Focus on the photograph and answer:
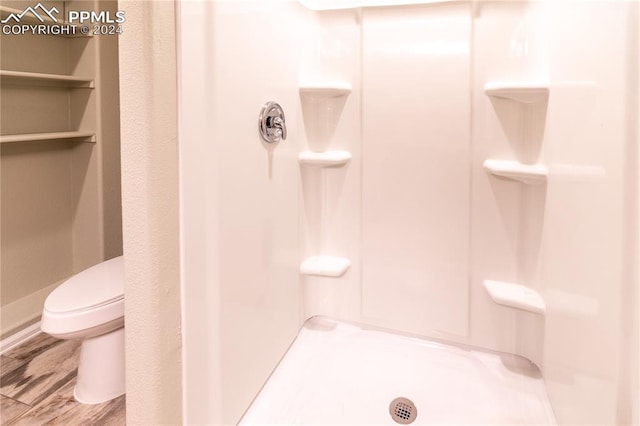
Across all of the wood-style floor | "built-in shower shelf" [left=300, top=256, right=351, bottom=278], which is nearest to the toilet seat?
the wood-style floor

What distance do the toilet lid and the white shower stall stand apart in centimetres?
86

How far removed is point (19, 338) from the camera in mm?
2219

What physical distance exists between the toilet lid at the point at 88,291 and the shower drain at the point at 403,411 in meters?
1.28

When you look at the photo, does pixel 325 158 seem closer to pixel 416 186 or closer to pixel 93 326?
pixel 416 186

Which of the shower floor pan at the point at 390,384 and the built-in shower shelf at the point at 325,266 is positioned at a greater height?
the built-in shower shelf at the point at 325,266

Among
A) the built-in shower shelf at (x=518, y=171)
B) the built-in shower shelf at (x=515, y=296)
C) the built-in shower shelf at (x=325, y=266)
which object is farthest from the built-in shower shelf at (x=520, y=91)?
the built-in shower shelf at (x=325, y=266)

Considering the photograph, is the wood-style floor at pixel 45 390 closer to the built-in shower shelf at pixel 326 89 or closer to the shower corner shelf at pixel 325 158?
the shower corner shelf at pixel 325 158

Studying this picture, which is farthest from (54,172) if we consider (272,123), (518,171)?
(518,171)

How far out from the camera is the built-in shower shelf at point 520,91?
1.27 meters

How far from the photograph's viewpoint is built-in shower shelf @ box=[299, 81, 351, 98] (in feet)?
5.07

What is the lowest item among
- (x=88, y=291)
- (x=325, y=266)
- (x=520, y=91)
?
(x=88, y=291)

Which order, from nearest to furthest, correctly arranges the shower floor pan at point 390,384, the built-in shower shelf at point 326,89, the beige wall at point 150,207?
the beige wall at point 150,207, the shower floor pan at point 390,384, the built-in shower shelf at point 326,89

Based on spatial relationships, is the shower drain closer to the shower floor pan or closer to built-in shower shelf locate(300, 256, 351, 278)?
the shower floor pan

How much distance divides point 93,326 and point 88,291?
19cm
